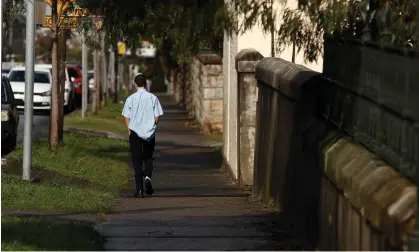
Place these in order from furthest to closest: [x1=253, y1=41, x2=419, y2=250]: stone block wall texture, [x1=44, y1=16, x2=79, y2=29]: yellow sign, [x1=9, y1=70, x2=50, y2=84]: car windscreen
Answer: [x1=9, y1=70, x2=50, y2=84]: car windscreen
[x1=44, y1=16, x2=79, y2=29]: yellow sign
[x1=253, y1=41, x2=419, y2=250]: stone block wall texture

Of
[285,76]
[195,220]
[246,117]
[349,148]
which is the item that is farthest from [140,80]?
[349,148]

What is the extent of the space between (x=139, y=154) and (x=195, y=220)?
369cm

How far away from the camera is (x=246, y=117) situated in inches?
695

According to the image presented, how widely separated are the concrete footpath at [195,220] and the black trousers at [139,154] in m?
0.34

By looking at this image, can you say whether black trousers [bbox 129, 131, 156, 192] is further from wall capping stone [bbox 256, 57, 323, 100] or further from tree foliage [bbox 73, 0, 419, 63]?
tree foliage [bbox 73, 0, 419, 63]

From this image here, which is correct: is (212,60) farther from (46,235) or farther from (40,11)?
(46,235)

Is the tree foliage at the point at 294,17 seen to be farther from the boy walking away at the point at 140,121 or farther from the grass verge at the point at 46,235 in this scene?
the boy walking away at the point at 140,121

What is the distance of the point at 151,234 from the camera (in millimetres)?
10914

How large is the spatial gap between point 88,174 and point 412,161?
1224cm

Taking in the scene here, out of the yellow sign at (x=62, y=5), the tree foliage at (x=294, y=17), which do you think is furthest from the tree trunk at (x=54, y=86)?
the tree foliage at (x=294, y=17)

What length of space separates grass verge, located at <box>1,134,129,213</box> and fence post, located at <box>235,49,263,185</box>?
192cm

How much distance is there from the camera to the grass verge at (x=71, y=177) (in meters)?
13.2

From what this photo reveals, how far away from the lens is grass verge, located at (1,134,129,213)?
13.2 meters

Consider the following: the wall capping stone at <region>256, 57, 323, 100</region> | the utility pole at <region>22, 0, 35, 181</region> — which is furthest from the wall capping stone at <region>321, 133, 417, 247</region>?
the utility pole at <region>22, 0, 35, 181</region>
